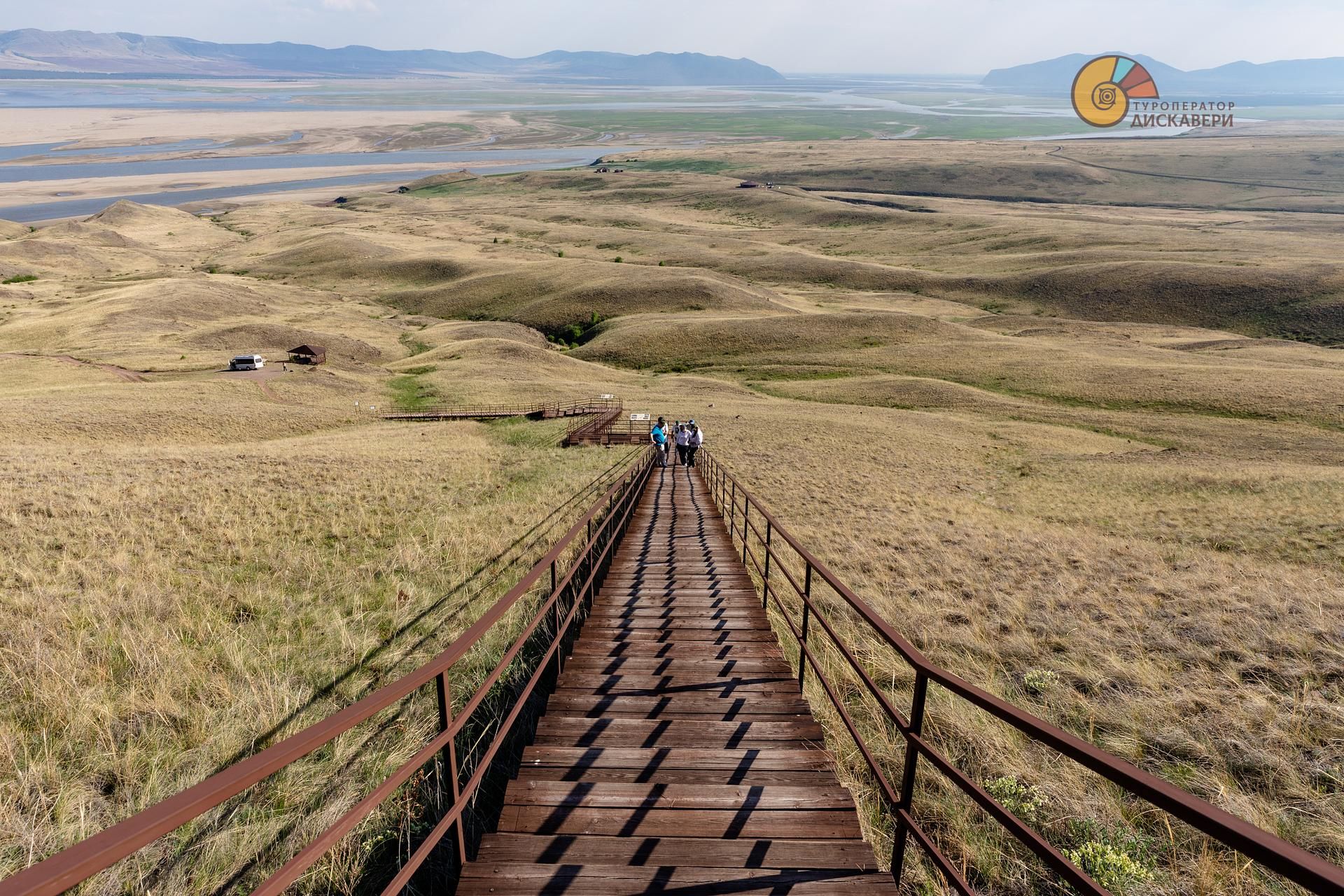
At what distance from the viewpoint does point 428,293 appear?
261 ft

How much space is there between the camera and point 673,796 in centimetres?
396

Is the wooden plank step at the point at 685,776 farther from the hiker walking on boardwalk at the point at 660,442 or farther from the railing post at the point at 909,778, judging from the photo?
the hiker walking on boardwalk at the point at 660,442

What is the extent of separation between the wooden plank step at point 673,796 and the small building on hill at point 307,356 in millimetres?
52519

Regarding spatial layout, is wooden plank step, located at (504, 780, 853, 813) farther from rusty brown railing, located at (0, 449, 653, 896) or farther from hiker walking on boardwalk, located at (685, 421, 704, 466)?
hiker walking on boardwalk, located at (685, 421, 704, 466)

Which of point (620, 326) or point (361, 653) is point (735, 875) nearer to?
point (361, 653)

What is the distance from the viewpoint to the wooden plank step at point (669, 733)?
4555mm

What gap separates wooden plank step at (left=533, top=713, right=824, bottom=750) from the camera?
4.55 meters

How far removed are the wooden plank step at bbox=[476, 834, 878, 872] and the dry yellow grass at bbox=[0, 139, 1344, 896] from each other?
2.67 ft

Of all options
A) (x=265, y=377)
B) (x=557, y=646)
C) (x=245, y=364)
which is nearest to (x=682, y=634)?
(x=557, y=646)

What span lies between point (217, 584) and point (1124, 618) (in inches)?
524

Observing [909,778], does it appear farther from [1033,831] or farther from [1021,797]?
[1021,797]

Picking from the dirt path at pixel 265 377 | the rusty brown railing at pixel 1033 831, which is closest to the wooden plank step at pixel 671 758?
the rusty brown railing at pixel 1033 831

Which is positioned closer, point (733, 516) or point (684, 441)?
point (733, 516)

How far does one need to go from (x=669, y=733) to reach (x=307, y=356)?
53.4 m
